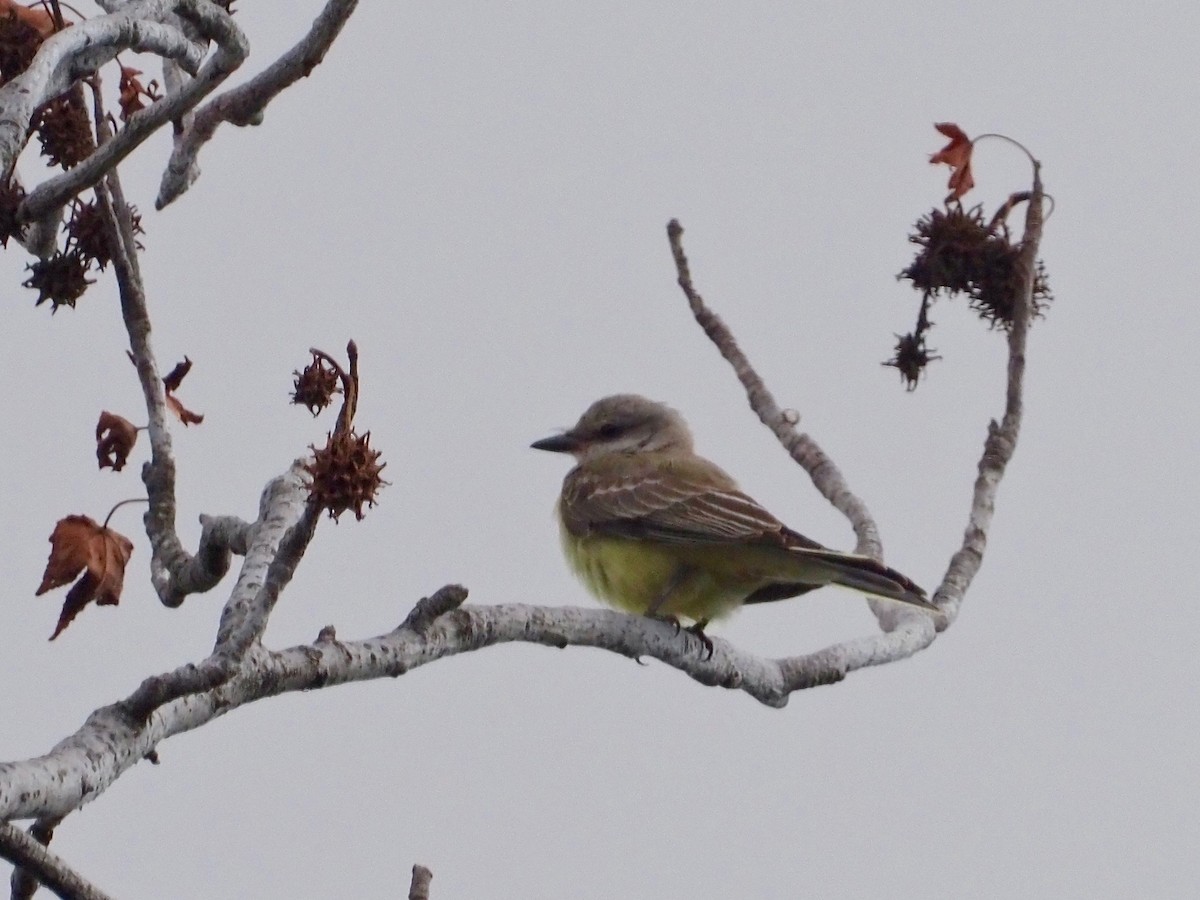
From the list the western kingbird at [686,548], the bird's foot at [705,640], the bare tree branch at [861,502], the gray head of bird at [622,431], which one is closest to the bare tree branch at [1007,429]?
the bare tree branch at [861,502]

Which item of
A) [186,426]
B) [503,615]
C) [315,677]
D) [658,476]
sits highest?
[658,476]

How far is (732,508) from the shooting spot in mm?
7562

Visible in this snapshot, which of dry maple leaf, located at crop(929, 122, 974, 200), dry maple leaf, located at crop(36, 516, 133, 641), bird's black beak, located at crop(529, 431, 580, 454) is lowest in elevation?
dry maple leaf, located at crop(36, 516, 133, 641)

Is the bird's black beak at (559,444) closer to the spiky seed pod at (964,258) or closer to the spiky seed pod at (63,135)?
the spiky seed pod at (964,258)

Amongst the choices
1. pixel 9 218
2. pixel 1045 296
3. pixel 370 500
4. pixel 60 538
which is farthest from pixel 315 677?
pixel 1045 296

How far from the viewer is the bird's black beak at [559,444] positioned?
9242mm

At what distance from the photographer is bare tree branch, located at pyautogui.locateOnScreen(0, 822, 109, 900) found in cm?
359

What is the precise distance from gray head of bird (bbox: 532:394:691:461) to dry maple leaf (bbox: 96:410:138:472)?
13.0ft

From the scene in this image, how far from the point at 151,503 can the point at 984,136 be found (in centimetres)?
375

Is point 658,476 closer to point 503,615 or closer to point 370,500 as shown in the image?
point 503,615

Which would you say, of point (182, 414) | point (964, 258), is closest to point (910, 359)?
point (964, 258)

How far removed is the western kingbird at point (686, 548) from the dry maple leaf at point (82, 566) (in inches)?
86.8

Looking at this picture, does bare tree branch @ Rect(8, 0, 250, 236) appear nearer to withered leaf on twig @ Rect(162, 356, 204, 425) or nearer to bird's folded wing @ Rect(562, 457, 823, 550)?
withered leaf on twig @ Rect(162, 356, 204, 425)

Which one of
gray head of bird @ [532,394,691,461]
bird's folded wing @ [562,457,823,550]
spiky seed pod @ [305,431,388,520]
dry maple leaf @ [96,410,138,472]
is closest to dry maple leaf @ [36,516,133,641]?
dry maple leaf @ [96,410,138,472]
